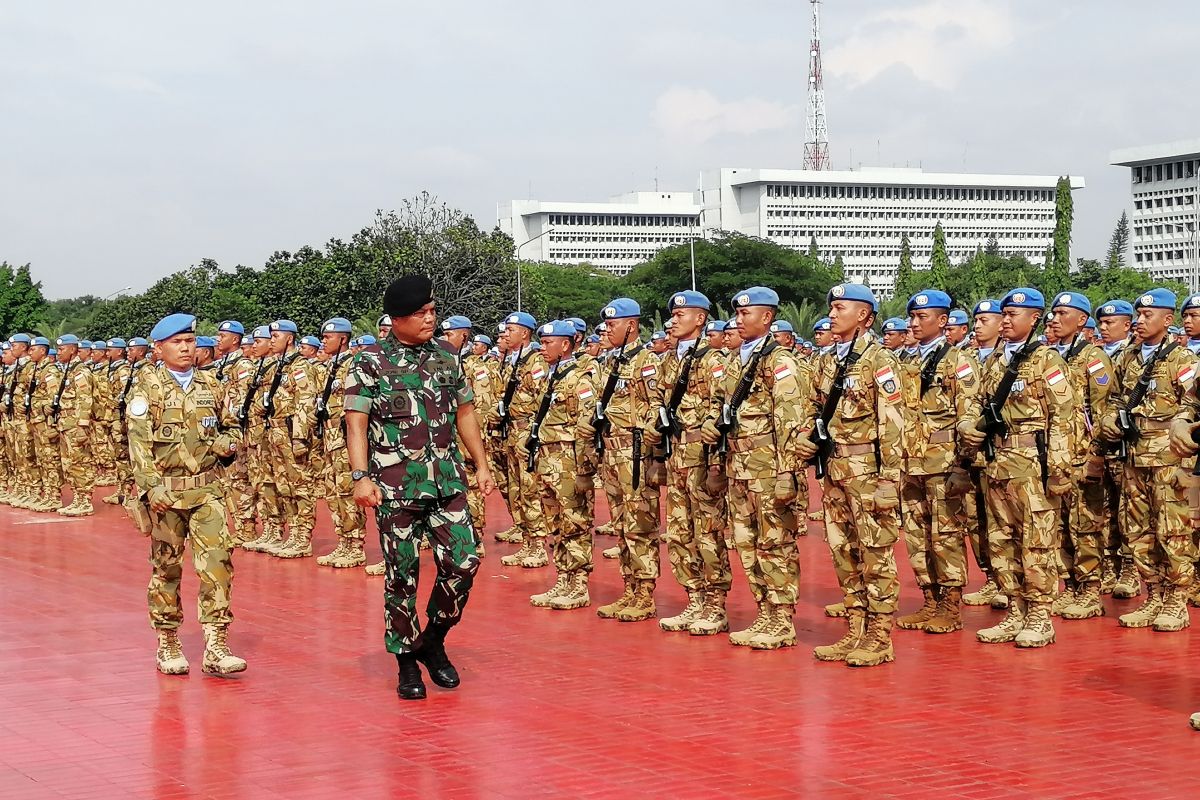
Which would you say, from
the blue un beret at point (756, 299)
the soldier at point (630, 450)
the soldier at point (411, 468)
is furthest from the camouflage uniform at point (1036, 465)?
the soldier at point (411, 468)

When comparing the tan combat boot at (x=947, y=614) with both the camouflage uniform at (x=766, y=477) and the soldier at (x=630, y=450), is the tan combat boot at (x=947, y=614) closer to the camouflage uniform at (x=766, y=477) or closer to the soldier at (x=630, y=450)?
the camouflage uniform at (x=766, y=477)

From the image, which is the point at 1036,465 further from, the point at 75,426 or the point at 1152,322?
the point at 75,426

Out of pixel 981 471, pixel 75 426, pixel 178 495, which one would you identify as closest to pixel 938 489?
pixel 981 471

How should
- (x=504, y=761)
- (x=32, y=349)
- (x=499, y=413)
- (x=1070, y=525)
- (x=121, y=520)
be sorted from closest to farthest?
1. (x=504, y=761)
2. (x=1070, y=525)
3. (x=499, y=413)
4. (x=121, y=520)
5. (x=32, y=349)

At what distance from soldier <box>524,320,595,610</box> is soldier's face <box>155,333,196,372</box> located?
9.44ft

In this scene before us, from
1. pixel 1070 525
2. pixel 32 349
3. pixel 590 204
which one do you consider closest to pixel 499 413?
pixel 1070 525

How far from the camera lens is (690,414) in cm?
958

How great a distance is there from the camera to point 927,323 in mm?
10023

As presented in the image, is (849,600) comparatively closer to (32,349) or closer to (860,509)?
(860,509)

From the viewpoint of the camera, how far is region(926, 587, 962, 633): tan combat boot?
9.70m

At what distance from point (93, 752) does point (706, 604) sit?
13.7ft

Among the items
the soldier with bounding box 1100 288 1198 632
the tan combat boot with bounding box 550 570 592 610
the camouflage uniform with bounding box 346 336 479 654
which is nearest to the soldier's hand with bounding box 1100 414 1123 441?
the soldier with bounding box 1100 288 1198 632

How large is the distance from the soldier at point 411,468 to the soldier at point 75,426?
11.7 m

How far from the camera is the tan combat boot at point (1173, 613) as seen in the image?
959 centimetres
